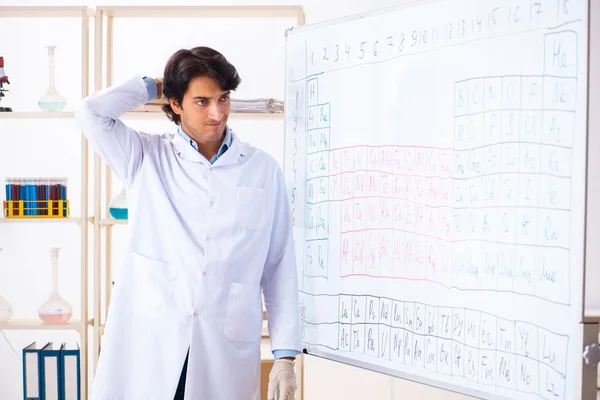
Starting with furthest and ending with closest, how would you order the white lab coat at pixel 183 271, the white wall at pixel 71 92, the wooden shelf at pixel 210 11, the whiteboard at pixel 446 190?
the white wall at pixel 71 92 → the wooden shelf at pixel 210 11 → the white lab coat at pixel 183 271 → the whiteboard at pixel 446 190

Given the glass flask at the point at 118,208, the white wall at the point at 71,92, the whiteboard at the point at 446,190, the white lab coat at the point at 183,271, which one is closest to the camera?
the whiteboard at the point at 446,190

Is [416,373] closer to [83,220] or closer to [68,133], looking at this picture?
[83,220]

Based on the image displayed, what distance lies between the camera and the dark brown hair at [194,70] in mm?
1782

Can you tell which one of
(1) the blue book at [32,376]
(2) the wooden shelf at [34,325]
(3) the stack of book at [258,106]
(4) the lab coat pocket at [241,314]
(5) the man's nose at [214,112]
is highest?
(3) the stack of book at [258,106]

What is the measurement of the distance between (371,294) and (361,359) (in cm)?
19

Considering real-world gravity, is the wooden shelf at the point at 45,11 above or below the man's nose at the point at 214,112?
above

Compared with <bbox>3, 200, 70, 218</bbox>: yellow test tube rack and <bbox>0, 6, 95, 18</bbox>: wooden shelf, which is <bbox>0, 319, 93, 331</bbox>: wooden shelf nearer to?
<bbox>3, 200, 70, 218</bbox>: yellow test tube rack

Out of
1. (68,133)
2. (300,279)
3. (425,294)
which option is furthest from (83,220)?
(425,294)

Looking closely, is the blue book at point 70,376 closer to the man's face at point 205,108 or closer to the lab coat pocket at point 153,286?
the lab coat pocket at point 153,286

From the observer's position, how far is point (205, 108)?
5.88 ft

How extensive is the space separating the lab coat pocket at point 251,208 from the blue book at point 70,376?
3.60 ft

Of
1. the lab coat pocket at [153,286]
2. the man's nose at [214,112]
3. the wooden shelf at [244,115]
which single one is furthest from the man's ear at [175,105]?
the wooden shelf at [244,115]

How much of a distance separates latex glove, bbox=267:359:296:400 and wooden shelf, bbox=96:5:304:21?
3.91 feet

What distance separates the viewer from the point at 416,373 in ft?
5.98
